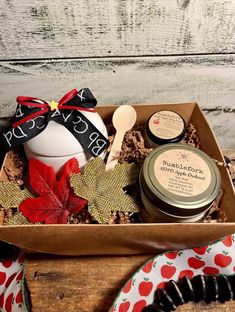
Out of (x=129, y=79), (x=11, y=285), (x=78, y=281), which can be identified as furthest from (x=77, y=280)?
(x=129, y=79)

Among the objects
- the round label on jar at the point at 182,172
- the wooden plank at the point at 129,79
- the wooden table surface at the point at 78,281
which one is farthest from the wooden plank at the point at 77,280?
the wooden plank at the point at 129,79

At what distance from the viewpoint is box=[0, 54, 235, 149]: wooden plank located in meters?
0.60

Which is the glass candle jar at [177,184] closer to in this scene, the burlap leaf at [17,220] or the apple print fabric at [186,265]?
the apple print fabric at [186,265]

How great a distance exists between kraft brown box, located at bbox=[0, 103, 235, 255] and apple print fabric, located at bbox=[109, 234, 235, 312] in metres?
0.02

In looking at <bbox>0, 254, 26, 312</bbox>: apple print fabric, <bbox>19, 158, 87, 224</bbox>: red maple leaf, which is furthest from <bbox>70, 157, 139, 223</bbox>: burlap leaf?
<bbox>0, 254, 26, 312</bbox>: apple print fabric

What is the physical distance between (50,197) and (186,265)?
0.75 feet

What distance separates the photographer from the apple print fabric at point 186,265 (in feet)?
1.61

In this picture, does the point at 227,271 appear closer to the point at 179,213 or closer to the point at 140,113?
the point at 179,213

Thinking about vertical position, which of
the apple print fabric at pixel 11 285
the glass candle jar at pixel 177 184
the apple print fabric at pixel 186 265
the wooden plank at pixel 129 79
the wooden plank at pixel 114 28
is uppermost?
the wooden plank at pixel 114 28

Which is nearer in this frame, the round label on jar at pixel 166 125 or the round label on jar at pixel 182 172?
the round label on jar at pixel 182 172

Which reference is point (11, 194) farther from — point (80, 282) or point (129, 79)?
point (129, 79)

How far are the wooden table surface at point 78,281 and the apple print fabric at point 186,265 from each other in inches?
1.0

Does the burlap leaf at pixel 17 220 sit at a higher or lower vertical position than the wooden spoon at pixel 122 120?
lower

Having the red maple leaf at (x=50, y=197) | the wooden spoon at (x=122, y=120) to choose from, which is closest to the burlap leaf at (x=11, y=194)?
the red maple leaf at (x=50, y=197)
